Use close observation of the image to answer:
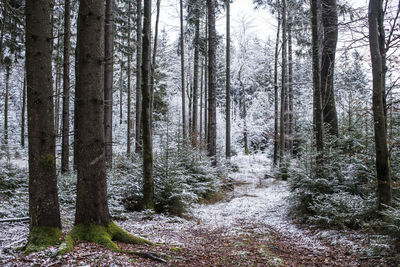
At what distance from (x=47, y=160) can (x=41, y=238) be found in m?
1.04

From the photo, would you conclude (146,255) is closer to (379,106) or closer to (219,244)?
(219,244)

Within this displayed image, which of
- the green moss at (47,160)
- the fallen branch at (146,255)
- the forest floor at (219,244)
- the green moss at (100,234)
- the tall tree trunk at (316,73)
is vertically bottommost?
the forest floor at (219,244)

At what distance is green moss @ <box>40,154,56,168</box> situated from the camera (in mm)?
3707

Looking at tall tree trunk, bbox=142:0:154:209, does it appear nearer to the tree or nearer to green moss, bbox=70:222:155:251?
green moss, bbox=70:222:155:251

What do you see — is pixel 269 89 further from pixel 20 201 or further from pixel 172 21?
pixel 20 201

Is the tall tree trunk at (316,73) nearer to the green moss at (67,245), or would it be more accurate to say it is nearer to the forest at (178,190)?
the forest at (178,190)

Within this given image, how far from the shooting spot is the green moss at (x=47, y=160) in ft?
12.2

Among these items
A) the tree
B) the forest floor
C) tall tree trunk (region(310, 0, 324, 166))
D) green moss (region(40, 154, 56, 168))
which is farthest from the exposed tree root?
tall tree trunk (region(310, 0, 324, 166))

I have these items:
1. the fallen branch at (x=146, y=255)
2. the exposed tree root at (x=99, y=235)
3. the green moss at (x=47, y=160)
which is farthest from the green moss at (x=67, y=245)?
the green moss at (x=47, y=160)

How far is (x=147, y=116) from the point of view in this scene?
7.08m

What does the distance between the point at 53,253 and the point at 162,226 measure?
3.34 metres

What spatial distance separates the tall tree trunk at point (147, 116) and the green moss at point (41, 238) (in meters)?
3.50

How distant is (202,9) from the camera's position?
54.2ft

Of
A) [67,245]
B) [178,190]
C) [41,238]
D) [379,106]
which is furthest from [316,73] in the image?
[41,238]
